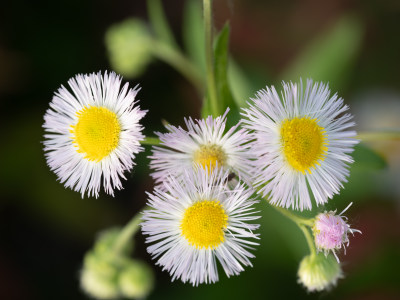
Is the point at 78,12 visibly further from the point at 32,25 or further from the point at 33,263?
the point at 33,263

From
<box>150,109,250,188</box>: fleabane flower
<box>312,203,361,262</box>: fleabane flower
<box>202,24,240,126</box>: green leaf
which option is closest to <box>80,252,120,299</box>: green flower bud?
<box>150,109,250,188</box>: fleabane flower

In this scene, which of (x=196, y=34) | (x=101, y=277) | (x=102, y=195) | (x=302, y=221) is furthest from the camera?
(x=102, y=195)

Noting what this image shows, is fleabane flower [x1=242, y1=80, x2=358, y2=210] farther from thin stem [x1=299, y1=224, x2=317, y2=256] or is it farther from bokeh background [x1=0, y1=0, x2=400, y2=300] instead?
bokeh background [x1=0, y1=0, x2=400, y2=300]

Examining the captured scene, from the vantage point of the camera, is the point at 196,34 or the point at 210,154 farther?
the point at 196,34

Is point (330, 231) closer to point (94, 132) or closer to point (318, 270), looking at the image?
point (318, 270)

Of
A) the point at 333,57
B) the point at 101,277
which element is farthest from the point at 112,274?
the point at 333,57

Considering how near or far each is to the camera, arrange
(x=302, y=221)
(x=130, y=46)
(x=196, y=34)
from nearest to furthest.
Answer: (x=302, y=221)
(x=130, y=46)
(x=196, y=34)
